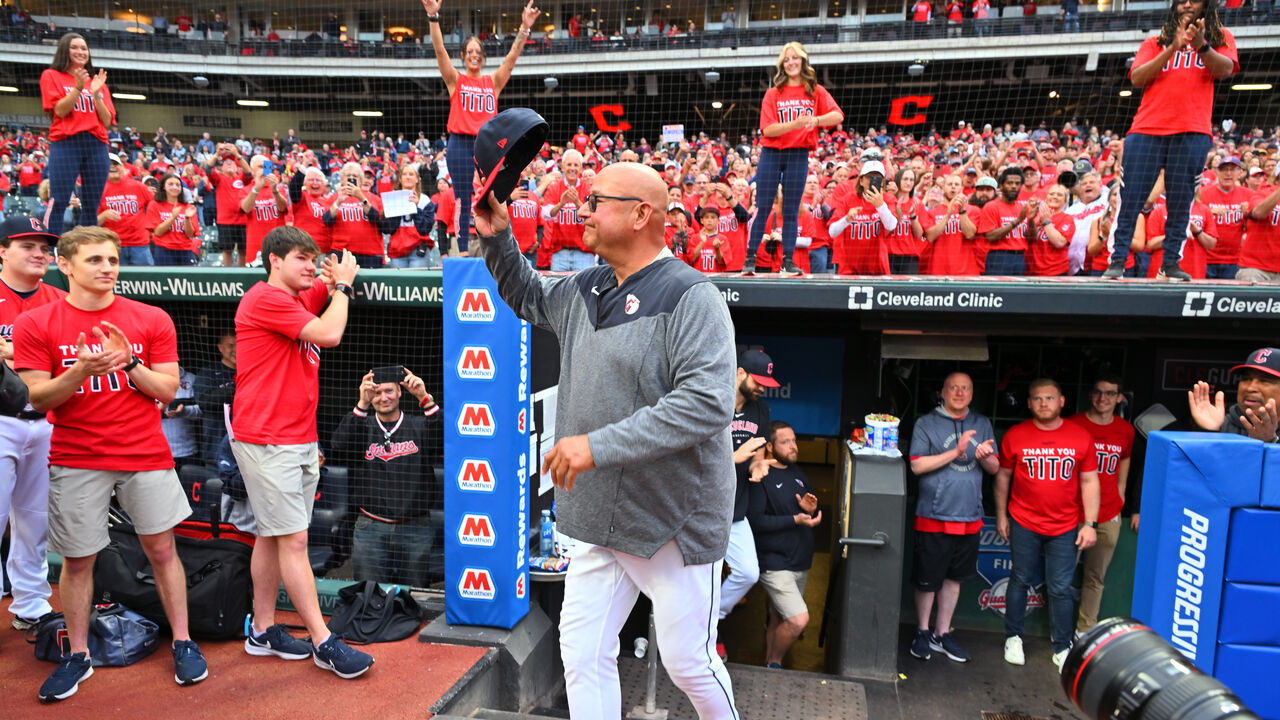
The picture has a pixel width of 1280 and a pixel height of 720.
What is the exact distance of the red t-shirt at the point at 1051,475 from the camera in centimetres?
537

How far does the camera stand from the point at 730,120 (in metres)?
24.5

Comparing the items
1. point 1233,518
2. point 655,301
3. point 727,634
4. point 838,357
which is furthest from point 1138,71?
point 727,634

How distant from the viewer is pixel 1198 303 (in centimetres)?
484

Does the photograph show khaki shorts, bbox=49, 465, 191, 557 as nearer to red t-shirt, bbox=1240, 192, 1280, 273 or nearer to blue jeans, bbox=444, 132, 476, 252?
blue jeans, bbox=444, 132, 476, 252

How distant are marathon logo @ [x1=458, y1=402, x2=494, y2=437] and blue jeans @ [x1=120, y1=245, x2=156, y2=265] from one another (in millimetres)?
5834

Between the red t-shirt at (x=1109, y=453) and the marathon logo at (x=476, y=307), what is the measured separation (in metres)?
4.12

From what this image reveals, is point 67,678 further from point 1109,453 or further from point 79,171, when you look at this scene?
point 1109,453

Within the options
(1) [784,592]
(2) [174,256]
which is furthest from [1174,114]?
(2) [174,256]

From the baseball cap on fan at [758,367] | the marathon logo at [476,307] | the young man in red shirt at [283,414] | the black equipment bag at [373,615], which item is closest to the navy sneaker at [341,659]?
the young man in red shirt at [283,414]

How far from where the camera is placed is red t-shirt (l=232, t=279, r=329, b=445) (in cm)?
363

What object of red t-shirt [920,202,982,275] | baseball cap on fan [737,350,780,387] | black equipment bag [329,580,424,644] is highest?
red t-shirt [920,202,982,275]

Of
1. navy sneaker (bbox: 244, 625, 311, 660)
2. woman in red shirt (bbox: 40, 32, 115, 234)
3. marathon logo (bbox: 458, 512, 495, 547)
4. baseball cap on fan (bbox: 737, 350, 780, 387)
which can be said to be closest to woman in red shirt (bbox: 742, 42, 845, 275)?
baseball cap on fan (bbox: 737, 350, 780, 387)

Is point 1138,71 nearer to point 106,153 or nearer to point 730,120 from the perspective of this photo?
point 106,153

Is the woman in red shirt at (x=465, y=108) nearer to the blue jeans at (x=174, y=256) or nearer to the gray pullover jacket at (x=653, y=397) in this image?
the blue jeans at (x=174, y=256)
